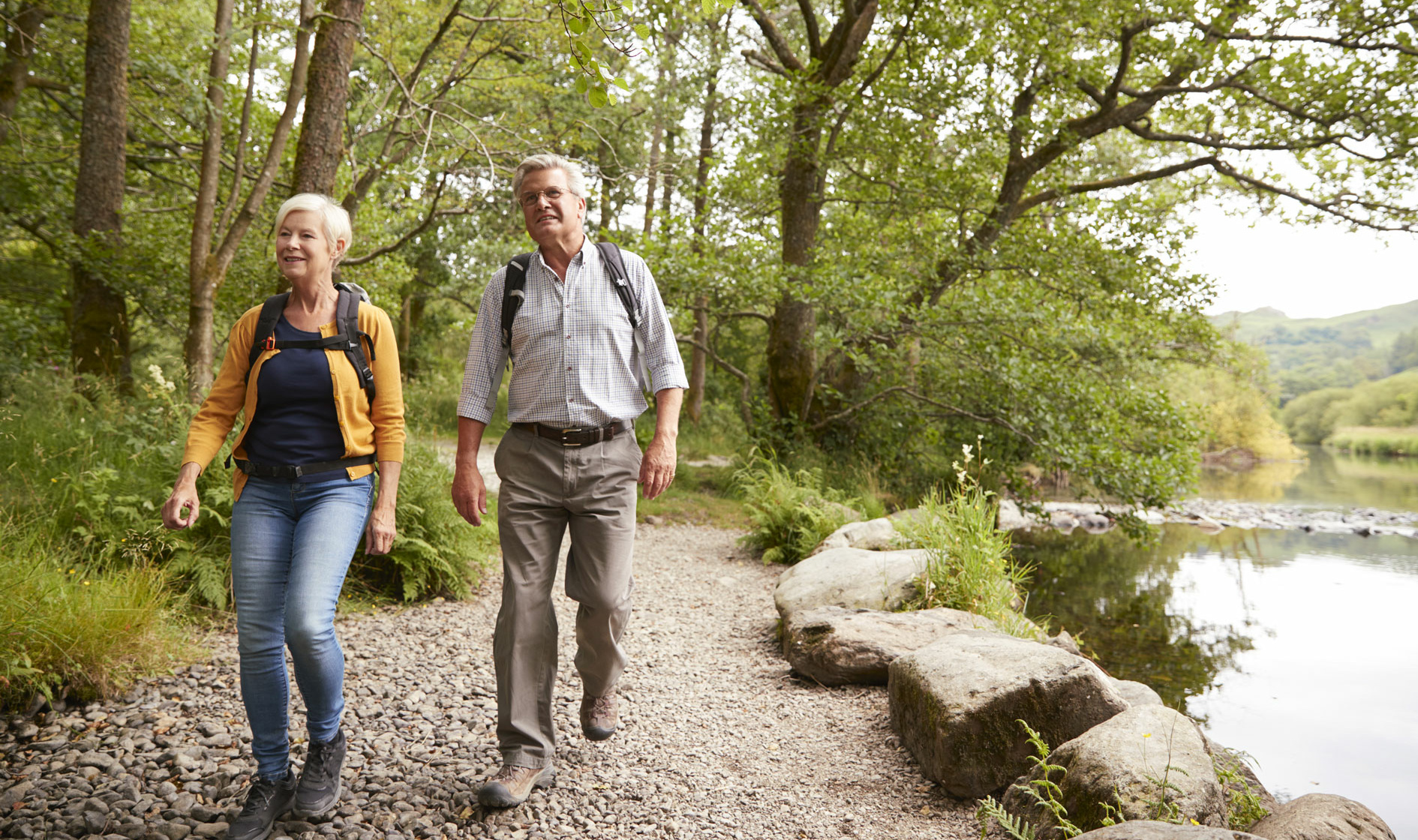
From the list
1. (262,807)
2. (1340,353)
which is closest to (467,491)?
(262,807)

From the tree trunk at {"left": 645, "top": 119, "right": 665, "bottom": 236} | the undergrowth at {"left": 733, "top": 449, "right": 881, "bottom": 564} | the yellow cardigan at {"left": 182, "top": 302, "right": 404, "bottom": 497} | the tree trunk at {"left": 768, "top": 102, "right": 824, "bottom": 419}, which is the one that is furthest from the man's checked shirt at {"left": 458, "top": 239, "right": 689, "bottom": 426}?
the tree trunk at {"left": 645, "top": 119, "right": 665, "bottom": 236}

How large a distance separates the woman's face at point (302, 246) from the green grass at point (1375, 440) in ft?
180

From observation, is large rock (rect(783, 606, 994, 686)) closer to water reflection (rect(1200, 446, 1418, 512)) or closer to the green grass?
water reflection (rect(1200, 446, 1418, 512))

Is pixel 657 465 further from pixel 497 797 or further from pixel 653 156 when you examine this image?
pixel 653 156

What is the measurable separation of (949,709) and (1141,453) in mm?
7007

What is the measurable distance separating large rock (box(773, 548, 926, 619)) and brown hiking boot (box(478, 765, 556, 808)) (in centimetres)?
240

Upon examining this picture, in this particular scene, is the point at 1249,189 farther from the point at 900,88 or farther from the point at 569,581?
the point at 569,581

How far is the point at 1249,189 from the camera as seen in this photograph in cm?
1145

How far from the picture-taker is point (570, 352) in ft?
9.25

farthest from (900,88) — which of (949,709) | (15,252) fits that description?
(15,252)

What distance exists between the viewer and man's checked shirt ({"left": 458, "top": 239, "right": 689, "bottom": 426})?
280 centimetres

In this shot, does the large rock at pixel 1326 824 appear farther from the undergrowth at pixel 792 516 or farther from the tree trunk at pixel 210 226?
the tree trunk at pixel 210 226

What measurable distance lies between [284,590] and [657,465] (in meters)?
1.25

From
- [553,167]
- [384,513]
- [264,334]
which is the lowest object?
[384,513]
